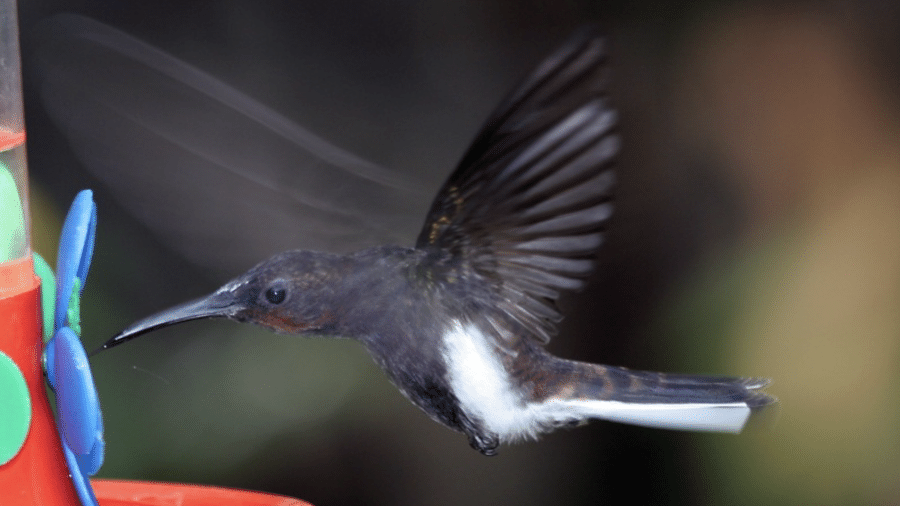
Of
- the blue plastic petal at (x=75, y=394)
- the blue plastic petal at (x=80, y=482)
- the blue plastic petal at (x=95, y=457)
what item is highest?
the blue plastic petal at (x=75, y=394)

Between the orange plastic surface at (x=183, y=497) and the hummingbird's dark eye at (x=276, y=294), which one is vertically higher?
the hummingbird's dark eye at (x=276, y=294)

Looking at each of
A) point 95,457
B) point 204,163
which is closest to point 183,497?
point 95,457

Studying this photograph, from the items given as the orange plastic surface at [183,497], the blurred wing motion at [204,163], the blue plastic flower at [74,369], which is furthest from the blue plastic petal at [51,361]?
the blurred wing motion at [204,163]

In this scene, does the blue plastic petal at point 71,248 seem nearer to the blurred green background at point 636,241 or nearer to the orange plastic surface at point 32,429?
the orange plastic surface at point 32,429

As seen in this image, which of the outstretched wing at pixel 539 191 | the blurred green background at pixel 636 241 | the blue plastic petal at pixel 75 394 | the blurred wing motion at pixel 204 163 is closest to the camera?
the blue plastic petal at pixel 75 394

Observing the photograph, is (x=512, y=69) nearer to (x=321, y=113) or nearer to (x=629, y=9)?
(x=629, y=9)

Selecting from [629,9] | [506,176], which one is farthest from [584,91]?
[629,9]

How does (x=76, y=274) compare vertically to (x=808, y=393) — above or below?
below
